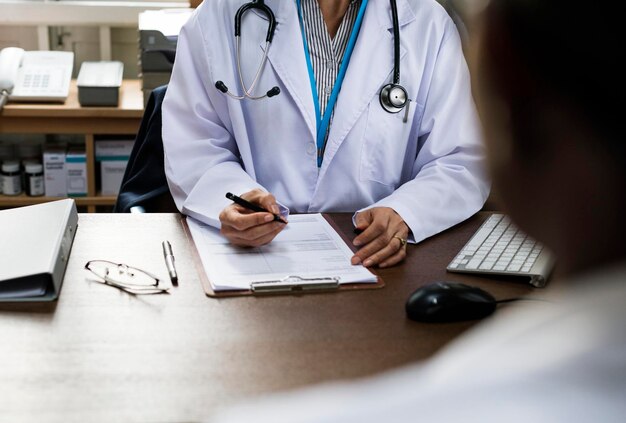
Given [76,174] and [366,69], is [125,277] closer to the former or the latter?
[366,69]

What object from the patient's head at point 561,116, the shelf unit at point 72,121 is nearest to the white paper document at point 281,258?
the patient's head at point 561,116

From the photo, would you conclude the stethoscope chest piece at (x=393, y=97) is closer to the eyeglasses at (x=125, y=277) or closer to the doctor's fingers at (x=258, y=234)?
the doctor's fingers at (x=258, y=234)

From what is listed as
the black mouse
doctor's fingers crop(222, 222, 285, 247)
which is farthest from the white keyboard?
doctor's fingers crop(222, 222, 285, 247)

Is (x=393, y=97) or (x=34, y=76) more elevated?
(x=393, y=97)

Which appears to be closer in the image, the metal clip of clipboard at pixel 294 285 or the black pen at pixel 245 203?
the metal clip of clipboard at pixel 294 285

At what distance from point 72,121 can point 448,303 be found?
72.6 inches

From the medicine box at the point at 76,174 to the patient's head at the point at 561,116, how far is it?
7.73 ft

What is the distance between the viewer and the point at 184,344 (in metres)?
0.98

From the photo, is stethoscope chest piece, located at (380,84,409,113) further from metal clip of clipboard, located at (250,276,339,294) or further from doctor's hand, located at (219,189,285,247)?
metal clip of clipboard, located at (250,276,339,294)

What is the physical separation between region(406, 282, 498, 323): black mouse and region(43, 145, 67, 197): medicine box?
188 cm

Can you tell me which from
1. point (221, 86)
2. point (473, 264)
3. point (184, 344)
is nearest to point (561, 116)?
point (184, 344)

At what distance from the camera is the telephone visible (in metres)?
2.54

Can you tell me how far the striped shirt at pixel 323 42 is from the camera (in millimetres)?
1652

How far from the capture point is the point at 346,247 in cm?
132
